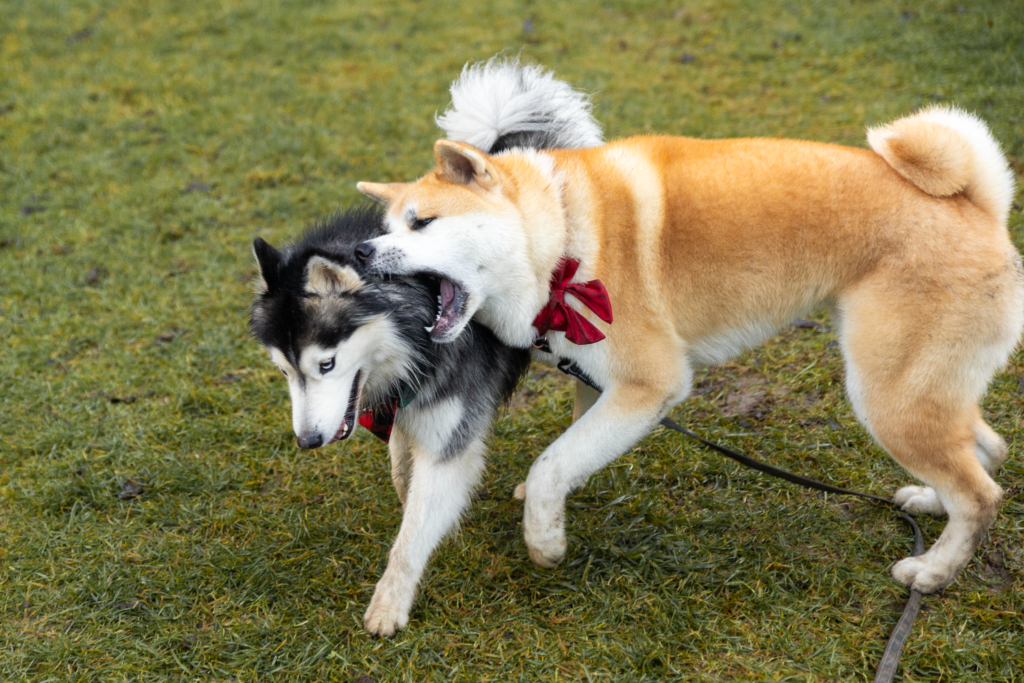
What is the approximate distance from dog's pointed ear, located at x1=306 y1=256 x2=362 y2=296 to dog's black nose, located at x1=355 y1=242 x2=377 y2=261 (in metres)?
0.06

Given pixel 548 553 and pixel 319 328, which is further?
pixel 548 553

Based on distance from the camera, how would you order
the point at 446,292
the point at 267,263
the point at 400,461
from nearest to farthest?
the point at 267,263, the point at 446,292, the point at 400,461

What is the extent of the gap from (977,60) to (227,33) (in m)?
8.05

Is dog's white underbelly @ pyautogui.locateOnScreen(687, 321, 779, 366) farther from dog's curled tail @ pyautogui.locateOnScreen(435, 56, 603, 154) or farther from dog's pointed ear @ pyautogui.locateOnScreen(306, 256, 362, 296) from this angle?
dog's pointed ear @ pyautogui.locateOnScreen(306, 256, 362, 296)

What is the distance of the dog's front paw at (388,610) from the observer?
9.41 feet

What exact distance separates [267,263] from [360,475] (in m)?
1.40

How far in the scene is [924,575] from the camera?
2.77 meters

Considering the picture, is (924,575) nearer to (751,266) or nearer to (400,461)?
(751,266)

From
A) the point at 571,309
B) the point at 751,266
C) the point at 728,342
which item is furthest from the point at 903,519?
the point at 571,309

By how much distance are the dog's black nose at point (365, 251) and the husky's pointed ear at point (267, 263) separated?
293mm

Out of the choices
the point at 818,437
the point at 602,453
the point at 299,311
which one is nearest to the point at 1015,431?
the point at 818,437

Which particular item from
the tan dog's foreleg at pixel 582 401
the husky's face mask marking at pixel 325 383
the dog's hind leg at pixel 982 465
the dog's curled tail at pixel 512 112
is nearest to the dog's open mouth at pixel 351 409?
the husky's face mask marking at pixel 325 383

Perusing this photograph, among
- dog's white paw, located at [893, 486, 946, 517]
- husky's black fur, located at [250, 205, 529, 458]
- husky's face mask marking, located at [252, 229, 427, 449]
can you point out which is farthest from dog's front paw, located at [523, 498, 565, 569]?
dog's white paw, located at [893, 486, 946, 517]

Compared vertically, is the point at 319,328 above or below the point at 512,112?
below
